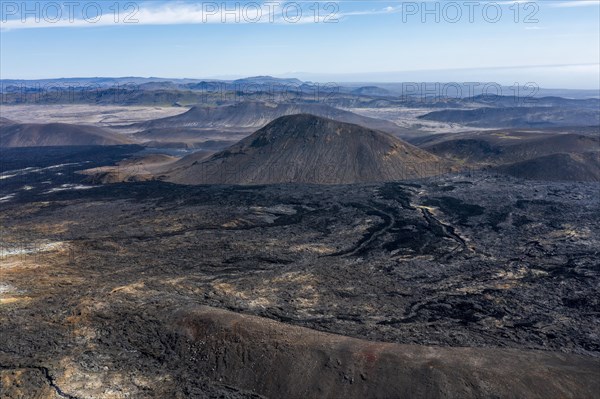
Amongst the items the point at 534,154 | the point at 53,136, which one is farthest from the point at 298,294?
the point at 53,136

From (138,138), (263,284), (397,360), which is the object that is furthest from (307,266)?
(138,138)

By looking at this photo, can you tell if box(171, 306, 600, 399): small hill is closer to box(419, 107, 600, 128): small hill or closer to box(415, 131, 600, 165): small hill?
box(415, 131, 600, 165): small hill

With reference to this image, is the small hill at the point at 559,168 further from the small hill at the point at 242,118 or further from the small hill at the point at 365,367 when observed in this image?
the small hill at the point at 242,118

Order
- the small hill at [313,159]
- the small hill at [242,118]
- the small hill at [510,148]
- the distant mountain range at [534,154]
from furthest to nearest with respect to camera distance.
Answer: the small hill at [242,118], the small hill at [510,148], the small hill at [313,159], the distant mountain range at [534,154]

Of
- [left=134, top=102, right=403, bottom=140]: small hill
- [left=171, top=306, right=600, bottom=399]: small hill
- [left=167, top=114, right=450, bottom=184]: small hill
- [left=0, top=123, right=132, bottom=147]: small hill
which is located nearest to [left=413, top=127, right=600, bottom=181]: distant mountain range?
[left=167, top=114, right=450, bottom=184]: small hill

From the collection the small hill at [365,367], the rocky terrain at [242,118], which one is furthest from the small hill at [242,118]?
the small hill at [365,367]

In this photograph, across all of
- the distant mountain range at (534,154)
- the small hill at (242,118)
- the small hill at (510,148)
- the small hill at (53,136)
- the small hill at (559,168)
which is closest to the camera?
the small hill at (559,168)

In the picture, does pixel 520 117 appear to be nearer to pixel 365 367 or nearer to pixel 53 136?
pixel 53 136
